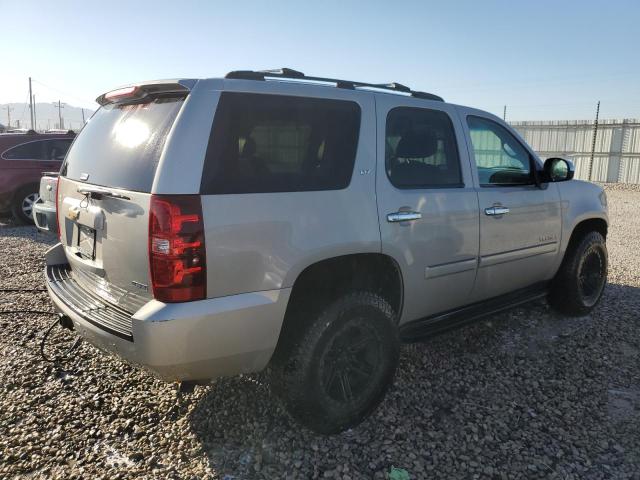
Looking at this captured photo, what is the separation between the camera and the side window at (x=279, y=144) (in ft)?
7.71

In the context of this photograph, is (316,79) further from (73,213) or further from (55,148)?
(55,148)

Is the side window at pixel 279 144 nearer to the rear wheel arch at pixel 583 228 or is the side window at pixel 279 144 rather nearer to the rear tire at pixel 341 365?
the rear tire at pixel 341 365

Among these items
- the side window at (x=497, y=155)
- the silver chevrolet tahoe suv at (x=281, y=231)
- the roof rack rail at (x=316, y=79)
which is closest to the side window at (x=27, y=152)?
the silver chevrolet tahoe suv at (x=281, y=231)

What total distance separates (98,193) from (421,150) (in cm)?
203

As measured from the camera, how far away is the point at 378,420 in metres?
3.02

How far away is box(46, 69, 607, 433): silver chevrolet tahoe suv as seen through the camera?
2260 millimetres

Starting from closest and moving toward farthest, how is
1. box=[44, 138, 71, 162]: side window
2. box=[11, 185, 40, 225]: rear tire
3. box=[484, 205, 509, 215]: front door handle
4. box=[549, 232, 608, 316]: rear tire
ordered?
box=[484, 205, 509, 215]: front door handle, box=[549, 232, 608, 316]: rear tire, box=[11, 185, 40, 225]: rear tire, box=[44, 138, 71, 162]: side window

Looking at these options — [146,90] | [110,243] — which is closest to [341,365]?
[110,243]

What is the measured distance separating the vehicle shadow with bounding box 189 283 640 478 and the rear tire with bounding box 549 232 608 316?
1.57 feet

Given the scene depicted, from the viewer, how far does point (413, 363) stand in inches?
148

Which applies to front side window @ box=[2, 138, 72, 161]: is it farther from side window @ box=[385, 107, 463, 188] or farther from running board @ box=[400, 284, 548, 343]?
running board @ box=[400, 284, 548, 343]

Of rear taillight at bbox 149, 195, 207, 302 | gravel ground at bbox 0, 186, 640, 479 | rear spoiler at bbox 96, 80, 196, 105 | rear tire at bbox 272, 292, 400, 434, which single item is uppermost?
rear spoiler at bbox 96, 80, 196, 105

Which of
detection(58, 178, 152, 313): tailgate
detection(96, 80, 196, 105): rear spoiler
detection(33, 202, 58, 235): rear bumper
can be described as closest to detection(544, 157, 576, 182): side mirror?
detection(96, 80, 196, 105): rear spoiler

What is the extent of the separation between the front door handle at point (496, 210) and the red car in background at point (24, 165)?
27.1 feet
